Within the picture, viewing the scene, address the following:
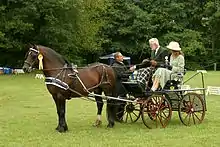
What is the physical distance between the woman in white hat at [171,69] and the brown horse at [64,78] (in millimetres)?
1135

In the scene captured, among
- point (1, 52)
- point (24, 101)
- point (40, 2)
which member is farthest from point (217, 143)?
point (1, 52)

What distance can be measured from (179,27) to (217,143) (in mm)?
40117

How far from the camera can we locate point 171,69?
12.2 m

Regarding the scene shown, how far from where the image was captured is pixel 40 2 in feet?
128

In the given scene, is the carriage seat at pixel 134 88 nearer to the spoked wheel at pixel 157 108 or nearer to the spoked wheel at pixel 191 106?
the spoked wheel at pixel 157 108

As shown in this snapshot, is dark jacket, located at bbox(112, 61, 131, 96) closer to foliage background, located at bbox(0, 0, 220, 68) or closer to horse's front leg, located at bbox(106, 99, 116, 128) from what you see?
horse's front leg, located at bbox(106, 99, 116, 128)

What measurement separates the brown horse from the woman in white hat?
1135 mm

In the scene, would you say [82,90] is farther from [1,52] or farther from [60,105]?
[1,52]

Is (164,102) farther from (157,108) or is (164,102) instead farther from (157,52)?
(157,52)

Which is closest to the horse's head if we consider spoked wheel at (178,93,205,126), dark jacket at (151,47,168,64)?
dark jacket at (151,47,168,64)

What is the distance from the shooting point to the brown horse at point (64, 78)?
11211 mm

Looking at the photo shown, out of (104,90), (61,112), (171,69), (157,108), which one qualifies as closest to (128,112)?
(104,90)

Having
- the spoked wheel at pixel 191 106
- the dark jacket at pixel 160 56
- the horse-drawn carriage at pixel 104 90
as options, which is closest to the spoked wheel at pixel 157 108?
the horse-drawn carriage at pixel 104 90

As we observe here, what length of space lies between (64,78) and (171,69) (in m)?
2.84
